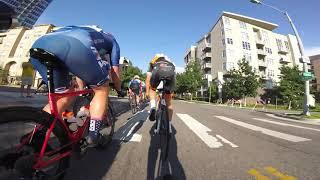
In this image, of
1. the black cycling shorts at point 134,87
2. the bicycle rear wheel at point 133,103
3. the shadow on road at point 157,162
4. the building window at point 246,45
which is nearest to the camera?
the shadow on road at point 157,162

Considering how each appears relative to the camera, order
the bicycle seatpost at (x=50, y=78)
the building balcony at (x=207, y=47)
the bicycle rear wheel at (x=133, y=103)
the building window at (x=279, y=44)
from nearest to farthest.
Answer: the bicycle seatpost at (x=50, y=78)
the bicycle rear wheel at (x=133, y=103)
the building balcony at (x=207, y=47)
the building window at (x=279, y=44)

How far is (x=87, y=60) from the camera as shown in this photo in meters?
2.77

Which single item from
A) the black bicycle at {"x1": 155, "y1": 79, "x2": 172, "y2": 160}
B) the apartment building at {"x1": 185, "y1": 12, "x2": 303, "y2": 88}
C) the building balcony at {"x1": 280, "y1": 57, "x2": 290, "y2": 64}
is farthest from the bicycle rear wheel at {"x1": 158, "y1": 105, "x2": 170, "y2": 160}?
the building balcony at {"x1": 280, "y1": 57, "x2": 290, "y2": 64}

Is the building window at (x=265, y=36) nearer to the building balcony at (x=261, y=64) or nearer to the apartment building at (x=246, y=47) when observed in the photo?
the apartment building at (x=246, y=47)

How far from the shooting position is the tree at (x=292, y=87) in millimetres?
47894

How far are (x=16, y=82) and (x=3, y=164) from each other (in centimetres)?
5373

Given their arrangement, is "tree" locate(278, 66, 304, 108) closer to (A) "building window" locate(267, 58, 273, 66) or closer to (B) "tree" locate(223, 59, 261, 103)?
(B) "tree" locate(223, 59, 261, 103)

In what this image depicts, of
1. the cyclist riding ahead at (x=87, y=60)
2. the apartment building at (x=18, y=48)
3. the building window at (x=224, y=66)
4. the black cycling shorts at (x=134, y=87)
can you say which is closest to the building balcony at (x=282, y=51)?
the building window at (x=224, y=66)

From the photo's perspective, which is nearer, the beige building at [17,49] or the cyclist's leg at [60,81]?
the cyclist's leg at [60,81]

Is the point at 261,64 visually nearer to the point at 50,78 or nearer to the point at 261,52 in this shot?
the point at 261,52

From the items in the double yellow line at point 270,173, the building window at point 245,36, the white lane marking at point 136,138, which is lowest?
the double yellow line at point 270,173

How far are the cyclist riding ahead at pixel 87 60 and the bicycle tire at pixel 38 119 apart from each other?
14.5 inches

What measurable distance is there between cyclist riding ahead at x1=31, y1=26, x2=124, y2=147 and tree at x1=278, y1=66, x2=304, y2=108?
4670cm

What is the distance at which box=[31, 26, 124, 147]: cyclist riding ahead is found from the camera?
2.71m
